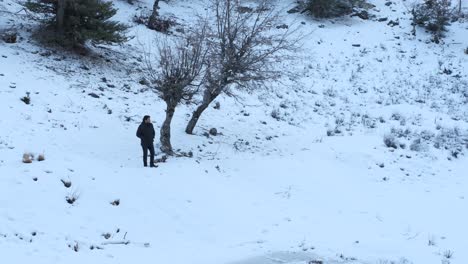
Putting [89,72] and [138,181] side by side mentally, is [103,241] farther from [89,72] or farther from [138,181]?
[89,72]

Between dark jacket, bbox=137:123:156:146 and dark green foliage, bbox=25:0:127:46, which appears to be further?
dark green foliage, bbox=25:0:127:46

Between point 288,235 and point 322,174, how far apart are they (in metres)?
4.72

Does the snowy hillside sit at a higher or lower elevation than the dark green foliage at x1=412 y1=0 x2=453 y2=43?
lower

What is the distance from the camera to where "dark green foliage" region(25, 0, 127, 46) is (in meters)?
18.7

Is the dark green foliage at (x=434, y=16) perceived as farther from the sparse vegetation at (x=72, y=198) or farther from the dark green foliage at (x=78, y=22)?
the sparse vegetation at (x=72, y=198)

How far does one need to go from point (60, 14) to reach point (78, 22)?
817 millimetres

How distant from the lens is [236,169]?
46.9 ft

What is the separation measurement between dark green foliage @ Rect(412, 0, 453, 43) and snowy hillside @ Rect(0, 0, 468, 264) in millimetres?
5192

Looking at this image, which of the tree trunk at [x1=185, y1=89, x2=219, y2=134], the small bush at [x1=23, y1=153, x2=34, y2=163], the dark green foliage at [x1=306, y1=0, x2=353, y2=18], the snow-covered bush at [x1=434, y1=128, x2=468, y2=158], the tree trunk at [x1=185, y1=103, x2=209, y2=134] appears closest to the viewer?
the small bush at [x1=23, y1=153, x2=34, y2=163]

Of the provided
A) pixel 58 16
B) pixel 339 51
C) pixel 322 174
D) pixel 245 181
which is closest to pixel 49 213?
pixel 245 181

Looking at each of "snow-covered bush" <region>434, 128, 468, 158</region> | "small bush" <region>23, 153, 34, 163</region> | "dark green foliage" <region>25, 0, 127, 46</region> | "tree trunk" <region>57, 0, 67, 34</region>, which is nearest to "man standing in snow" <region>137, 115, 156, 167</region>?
"small bush" <region>23, 153, 34, 163</region>

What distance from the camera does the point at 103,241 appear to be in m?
8.73

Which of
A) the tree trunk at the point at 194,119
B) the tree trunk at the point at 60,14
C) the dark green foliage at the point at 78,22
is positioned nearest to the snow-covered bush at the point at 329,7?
the dark green foliage at the point at 78,22

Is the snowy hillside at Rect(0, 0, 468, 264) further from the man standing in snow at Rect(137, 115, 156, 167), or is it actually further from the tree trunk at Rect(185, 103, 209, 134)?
the man standing in snow at Rect(137, 115, 156, 167)
